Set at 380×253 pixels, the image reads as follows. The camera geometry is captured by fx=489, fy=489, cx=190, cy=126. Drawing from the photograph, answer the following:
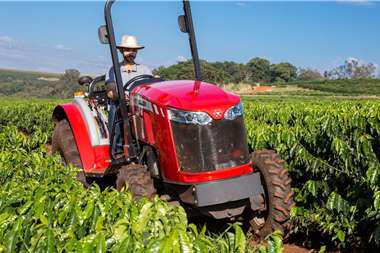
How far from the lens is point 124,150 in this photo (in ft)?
17.0

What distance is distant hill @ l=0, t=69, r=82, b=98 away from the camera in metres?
79.4

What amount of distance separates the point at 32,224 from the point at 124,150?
2.72 m

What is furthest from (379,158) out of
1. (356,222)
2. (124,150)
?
(124,150)

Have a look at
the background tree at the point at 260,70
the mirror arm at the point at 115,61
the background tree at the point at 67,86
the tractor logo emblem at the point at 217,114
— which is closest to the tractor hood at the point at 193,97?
the tractor logo emblem at the point at 217,114

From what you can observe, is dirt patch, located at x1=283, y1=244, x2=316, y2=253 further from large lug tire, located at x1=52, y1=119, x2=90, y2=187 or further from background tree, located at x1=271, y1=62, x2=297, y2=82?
background tree, located at x1=271, y1=62, x2=297, y2=82

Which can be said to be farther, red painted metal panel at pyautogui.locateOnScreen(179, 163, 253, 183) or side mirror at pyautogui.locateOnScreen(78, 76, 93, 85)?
side mirror at pyautogui.locateOnScreen(78, 76, 93, 85)

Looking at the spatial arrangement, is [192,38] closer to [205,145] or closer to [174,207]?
[205,145]

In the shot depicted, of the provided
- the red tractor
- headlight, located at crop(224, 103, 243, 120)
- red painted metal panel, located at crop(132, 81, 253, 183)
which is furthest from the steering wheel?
headlight, located at crop(224, 103, 243, 120)

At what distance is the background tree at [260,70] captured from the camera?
92.9 metres

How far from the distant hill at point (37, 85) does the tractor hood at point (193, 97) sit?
38.9 m

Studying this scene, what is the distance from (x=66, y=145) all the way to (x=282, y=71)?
89702mm

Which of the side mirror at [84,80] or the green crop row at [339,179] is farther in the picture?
the side mirror at [84,80]

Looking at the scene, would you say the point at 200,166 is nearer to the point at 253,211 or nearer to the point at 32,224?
the point at 253,211

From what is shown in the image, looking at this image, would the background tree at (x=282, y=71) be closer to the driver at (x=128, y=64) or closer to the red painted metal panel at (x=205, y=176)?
the driver at (x=128, y=64)
